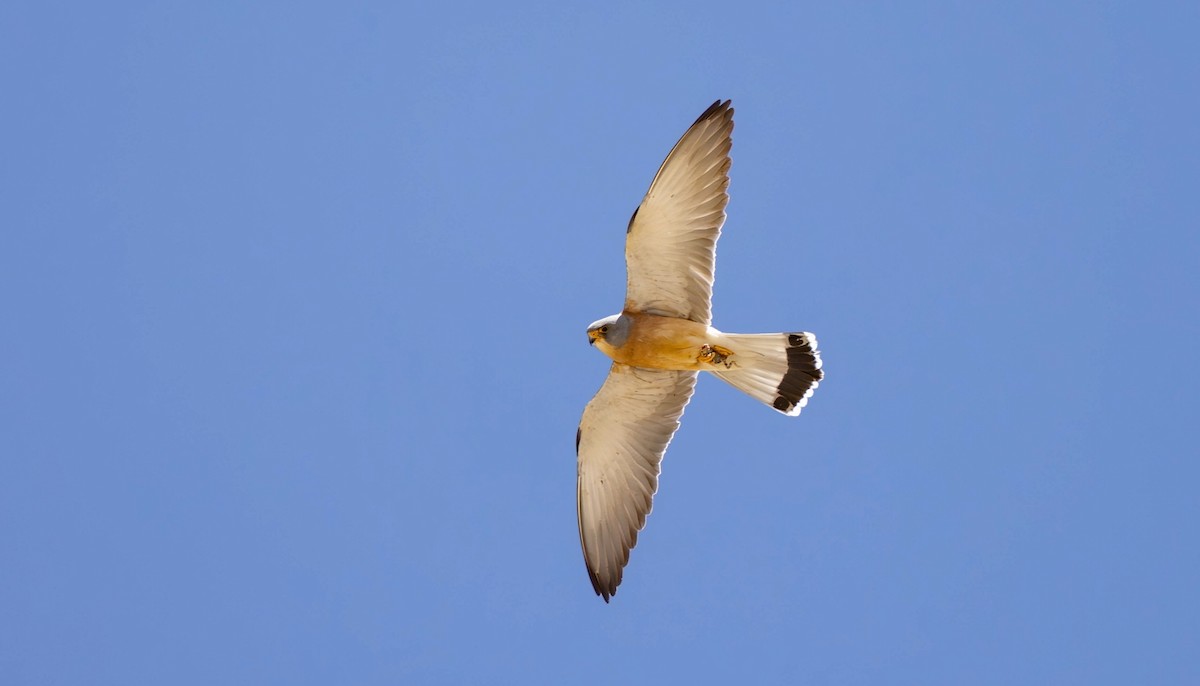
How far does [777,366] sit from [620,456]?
1.17 m

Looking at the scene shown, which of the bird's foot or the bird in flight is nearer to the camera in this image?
the bird in flight

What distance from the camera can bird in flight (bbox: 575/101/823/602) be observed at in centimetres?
700

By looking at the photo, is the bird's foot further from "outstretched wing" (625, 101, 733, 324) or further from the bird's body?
"outstretched wing" (625, 101, 733, 324)

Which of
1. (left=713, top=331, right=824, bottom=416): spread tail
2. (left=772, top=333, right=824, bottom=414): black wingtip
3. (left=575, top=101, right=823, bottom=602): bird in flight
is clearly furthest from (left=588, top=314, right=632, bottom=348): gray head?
(left=772, top=333, right=824, bottom=414): black wingtip

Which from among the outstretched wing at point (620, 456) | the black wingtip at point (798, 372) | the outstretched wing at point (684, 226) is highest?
the outstretched wing at point (684, 226)

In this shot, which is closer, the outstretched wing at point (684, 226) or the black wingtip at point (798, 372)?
the outstretched wing at point (684, 226)

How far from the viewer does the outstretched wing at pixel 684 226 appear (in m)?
6.95

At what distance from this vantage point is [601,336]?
732cm

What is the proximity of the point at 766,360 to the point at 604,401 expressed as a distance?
1.05m

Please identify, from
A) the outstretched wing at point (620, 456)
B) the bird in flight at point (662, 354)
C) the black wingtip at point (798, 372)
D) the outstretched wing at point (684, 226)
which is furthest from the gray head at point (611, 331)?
the black wingtip at point (798, 372)

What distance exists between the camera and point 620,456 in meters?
7.82

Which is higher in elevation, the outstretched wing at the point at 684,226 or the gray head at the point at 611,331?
the outstretched wing at the point at 684,226

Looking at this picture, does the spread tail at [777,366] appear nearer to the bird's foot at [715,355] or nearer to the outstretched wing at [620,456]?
the bird's foot at [715,355]

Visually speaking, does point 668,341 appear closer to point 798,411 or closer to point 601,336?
point 601,336
